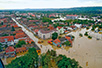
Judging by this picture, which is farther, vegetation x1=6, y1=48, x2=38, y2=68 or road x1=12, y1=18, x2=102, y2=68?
road x1=12, y1=18, x2=102, y2=68

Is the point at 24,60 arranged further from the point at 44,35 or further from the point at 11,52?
the point at 44,35

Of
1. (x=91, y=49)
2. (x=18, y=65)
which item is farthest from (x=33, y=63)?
(x=91, y=49)

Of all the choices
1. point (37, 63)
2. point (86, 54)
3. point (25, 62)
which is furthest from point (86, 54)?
point (25, 62)

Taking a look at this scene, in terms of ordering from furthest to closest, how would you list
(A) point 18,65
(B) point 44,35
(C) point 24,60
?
(B) point 44,35, (C) point 24,60, (A) point 18,65

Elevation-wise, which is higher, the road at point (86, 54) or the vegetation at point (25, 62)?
the vegetation at point (25, 62)

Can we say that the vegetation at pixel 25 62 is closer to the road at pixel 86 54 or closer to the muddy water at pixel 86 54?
the road at pixel 86 54

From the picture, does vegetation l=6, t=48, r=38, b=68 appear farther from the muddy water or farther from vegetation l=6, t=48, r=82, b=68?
the muddy water

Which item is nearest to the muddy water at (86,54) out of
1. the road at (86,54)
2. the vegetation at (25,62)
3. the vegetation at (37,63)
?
the road at (86,54)

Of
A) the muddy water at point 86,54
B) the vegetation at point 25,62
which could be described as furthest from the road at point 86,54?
the vegetation at point 25,62

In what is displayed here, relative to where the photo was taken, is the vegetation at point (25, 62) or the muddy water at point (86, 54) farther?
the muddy water at point (86, 54)

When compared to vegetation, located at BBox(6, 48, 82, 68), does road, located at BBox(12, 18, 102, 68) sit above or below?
below

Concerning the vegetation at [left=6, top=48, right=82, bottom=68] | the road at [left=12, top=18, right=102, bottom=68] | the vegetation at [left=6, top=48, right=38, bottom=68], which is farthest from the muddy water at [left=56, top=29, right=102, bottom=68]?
the vegetation at [left=6, top=48, right=38, bottom=68]
